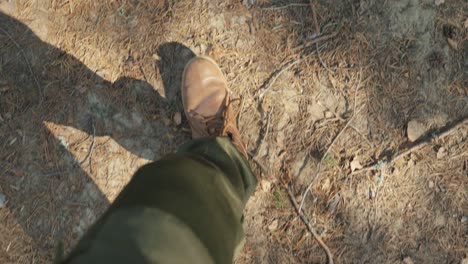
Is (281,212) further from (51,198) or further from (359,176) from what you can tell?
(51,198)

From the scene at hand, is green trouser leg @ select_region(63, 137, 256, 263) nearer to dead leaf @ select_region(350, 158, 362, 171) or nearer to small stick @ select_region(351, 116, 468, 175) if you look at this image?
dead leaf @ select_region(350, 158, 362, 171)

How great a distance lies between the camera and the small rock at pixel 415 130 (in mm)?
2381

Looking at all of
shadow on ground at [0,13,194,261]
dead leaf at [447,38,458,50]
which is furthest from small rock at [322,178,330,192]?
dead leaf at [447,38,458,50]

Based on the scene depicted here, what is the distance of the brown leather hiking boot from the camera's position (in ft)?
7.89

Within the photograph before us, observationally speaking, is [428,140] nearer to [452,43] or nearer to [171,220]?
[452,43]

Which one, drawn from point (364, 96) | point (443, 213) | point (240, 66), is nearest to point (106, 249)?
point (240, 66)

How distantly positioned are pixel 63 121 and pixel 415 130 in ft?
6.41

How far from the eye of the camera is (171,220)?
1465mm

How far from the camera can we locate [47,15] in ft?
8.24

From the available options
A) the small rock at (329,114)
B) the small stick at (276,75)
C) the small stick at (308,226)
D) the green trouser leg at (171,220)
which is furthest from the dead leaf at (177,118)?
the small rock at (329,114)

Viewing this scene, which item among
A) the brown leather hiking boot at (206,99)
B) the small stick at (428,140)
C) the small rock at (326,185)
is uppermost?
the brown leather hiking boot at (206,99)

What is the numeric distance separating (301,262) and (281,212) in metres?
0.29

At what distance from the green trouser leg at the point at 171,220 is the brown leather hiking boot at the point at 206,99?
1.64 feet

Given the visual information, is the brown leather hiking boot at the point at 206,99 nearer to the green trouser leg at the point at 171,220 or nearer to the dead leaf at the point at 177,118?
the dead leaf at the point at 177,118
